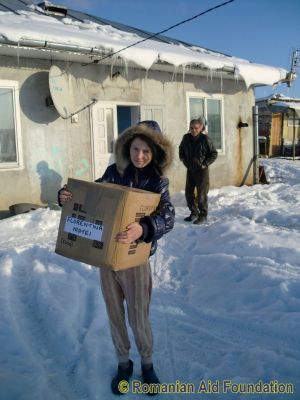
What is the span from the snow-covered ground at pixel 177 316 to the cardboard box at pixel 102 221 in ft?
3.05

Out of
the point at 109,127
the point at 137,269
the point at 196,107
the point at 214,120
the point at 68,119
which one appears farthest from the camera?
the point at 214,120

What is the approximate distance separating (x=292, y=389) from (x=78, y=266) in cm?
270

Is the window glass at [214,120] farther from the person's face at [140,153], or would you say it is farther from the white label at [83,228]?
the white label at [83,228]

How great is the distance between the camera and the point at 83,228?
232cm

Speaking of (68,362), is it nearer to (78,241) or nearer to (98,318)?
(98,318)

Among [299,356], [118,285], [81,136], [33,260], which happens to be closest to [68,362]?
[118,285]

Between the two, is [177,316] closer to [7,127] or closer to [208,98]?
[7,127]

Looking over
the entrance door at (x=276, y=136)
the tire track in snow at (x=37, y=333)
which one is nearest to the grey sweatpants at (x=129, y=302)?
the tire track in snow at (x=37, y=333)

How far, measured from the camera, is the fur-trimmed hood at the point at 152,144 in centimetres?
247

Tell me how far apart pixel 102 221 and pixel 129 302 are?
59 cm

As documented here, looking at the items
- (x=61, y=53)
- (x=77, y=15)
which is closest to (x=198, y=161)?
(x=61, y=53)

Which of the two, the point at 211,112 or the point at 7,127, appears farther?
the point at 211,112

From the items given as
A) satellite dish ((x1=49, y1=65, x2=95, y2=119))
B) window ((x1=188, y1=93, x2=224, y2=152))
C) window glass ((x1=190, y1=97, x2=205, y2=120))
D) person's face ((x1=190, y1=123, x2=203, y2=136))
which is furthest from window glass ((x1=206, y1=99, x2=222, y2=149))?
person's face ((x1=190, y1=123, x2=203, y2=136))

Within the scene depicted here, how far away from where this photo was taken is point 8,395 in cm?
247
